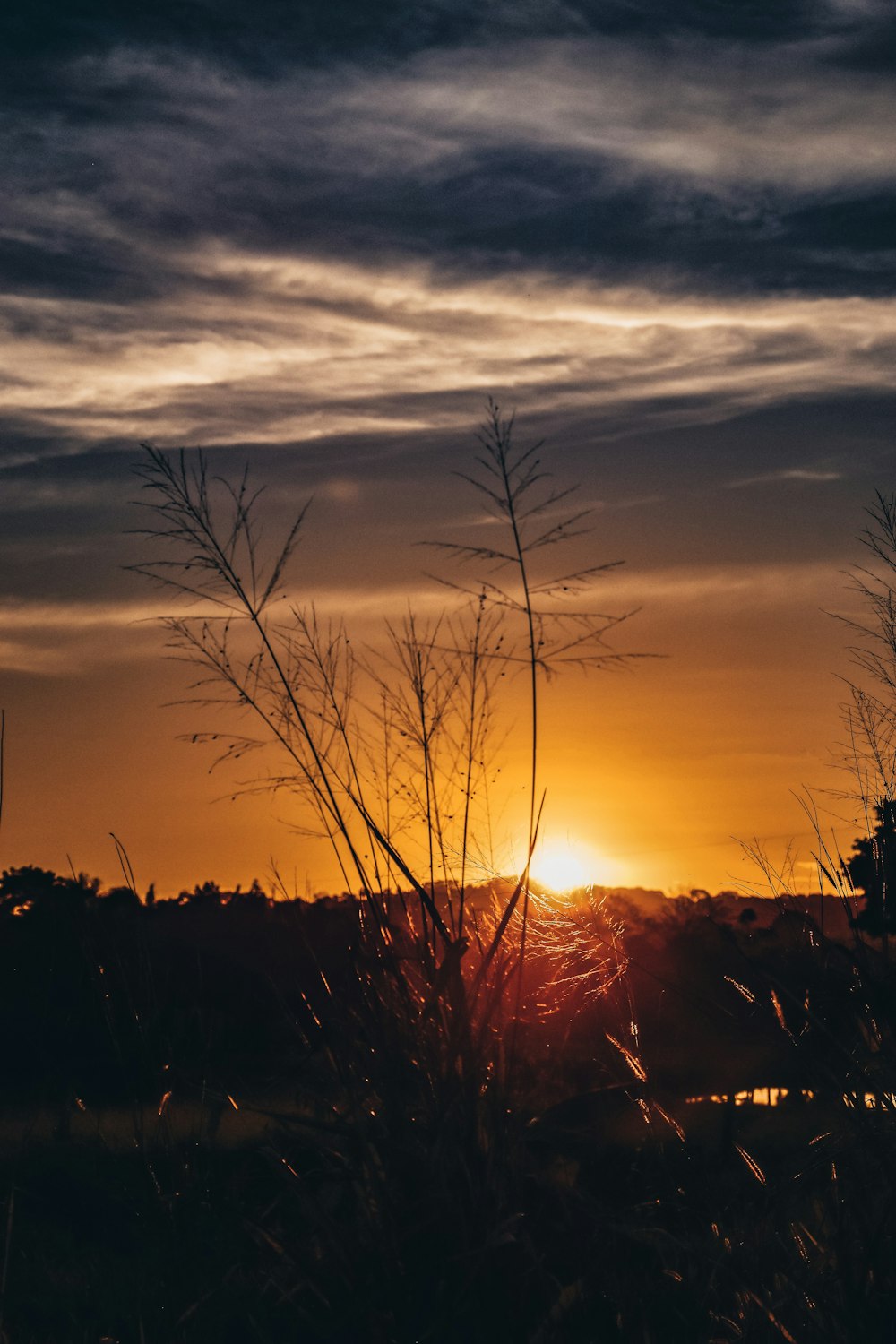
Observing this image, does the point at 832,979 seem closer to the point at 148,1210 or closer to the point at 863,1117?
the point at 863,1117

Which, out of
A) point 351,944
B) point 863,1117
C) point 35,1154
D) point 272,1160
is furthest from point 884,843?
point 35,1154

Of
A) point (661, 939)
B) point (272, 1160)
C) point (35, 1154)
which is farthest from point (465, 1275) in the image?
point (661, 939)

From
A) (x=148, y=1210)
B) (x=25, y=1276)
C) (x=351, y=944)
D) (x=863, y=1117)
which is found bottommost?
(x=25, y=1276)

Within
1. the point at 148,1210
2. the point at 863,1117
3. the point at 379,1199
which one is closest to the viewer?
the point at 863,1117

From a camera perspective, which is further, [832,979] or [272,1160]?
[832,979]

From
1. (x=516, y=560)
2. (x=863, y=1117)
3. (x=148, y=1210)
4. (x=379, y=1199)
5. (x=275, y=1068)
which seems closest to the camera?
(x=863, y=1117)

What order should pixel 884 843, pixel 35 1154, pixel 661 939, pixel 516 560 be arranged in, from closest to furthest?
pixel 884 843
pixel 516 560
pixel 35 1154
pixel 661 939

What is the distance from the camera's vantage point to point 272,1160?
333cm

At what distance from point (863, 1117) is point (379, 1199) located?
1.24 meters

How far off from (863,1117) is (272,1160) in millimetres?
1549

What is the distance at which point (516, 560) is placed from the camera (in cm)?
435

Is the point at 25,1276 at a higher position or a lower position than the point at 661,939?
lower

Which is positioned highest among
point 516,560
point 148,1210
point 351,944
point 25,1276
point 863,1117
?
point 516,560

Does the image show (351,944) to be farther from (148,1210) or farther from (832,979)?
(832,979)
